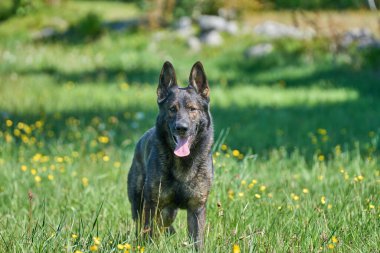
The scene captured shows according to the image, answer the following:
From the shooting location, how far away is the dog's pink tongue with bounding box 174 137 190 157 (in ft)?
13.8

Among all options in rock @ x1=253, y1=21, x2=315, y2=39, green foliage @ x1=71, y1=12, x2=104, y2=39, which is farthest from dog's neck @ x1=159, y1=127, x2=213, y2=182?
green foliage @ x1=71, y1=12, x2=104, y2=39

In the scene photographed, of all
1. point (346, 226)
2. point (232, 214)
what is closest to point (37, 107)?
point (232, 214)

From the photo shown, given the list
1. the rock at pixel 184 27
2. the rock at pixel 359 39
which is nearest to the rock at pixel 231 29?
the rock at pixel 184 27

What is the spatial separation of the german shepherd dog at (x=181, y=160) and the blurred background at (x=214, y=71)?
3.41ft

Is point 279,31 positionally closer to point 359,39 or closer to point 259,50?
point 259,50

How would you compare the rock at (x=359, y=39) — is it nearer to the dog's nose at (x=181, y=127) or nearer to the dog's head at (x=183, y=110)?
the dog's head at (x=183, y=110)

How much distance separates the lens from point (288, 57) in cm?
1595

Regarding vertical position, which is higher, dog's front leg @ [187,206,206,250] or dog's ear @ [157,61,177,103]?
dog's ear @ [157,61,177,103]

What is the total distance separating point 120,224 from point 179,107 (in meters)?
1.12

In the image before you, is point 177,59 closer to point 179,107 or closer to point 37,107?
point 37,107

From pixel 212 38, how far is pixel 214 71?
3.13m

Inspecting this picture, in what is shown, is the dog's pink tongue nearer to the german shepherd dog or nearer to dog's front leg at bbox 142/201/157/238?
the german shepherd dog

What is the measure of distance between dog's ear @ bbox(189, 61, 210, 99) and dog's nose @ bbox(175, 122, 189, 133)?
0.45 m

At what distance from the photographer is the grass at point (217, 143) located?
13.9 feet
